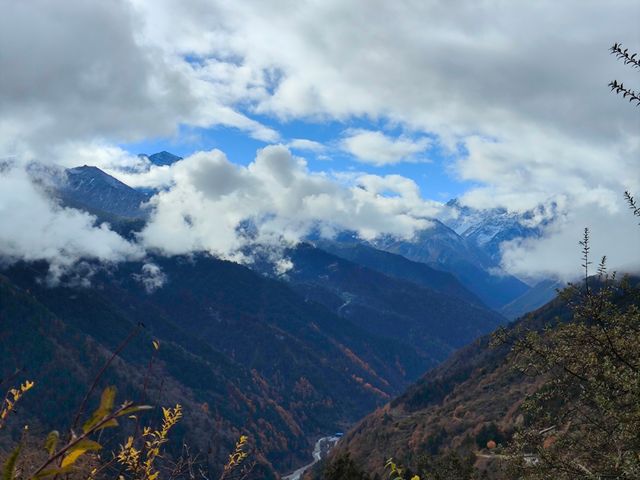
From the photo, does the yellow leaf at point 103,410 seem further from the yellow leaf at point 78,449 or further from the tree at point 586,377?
the tree at point 586,377

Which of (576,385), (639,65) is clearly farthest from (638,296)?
(639,65)

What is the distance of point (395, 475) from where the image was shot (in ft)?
22.8

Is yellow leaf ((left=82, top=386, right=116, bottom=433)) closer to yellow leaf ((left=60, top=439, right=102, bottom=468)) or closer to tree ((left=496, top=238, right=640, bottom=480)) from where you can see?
yellow leaf ((left=60, top=439, right=102, bottom=468))

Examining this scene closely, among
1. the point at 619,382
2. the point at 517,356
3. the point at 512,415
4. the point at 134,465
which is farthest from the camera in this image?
the point at 512,415

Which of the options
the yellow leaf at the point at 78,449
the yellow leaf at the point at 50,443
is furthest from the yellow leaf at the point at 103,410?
the yellow leaf at the point at 50,443

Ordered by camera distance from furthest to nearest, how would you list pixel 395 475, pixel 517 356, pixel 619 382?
pixel 517 356
pixel 619 382
pixel 395 475

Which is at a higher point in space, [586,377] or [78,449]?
[78,449]

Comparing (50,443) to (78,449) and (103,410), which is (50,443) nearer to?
(78,449)

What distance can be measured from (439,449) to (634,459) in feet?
566

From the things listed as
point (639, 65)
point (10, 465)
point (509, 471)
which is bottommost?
point (509, 471)

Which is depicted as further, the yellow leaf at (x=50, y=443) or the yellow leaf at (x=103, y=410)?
the yellow leaf at (x=50, y=443)

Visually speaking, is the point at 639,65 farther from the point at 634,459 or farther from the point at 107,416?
the point at 107,416

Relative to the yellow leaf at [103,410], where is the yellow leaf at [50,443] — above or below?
below

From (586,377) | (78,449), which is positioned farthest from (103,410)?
(586,377)
